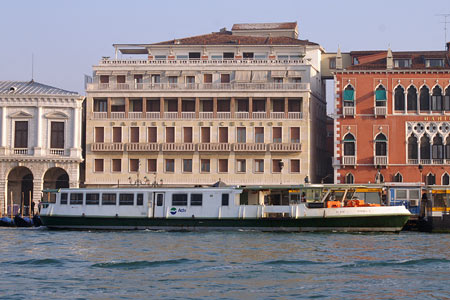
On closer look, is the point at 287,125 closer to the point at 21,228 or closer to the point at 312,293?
the point at 21,228

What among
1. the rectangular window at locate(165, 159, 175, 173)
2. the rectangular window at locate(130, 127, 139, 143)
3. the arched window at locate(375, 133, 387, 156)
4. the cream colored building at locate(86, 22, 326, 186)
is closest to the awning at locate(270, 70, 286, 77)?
the cream colored building at locate(86, 22, 326, 186)

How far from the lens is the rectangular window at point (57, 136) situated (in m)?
66.2

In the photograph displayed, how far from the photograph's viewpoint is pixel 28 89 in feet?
223

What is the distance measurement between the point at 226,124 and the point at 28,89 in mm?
14309

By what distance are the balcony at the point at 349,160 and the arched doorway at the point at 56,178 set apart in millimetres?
19295

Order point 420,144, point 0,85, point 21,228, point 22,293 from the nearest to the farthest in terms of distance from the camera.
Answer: point 22,293 < point 21,228 < point 420,144 < point 0,85

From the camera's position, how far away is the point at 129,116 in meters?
66.8

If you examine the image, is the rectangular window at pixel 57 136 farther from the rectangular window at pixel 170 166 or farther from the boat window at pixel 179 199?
the boat window at pixel 179 199

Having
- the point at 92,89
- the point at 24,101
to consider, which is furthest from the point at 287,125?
the point at 24,101

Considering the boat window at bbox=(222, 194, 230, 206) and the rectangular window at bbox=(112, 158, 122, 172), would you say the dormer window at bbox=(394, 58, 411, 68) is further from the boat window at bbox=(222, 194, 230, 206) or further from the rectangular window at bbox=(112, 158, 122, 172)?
the boat window at bbox=(222, 194, 230, 206)

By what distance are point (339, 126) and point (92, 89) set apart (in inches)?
676

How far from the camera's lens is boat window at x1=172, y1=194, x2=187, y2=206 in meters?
50.7

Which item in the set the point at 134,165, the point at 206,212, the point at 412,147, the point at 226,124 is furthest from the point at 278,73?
the point at 206,212

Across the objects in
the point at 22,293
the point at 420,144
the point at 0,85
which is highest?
the point at 0,85
